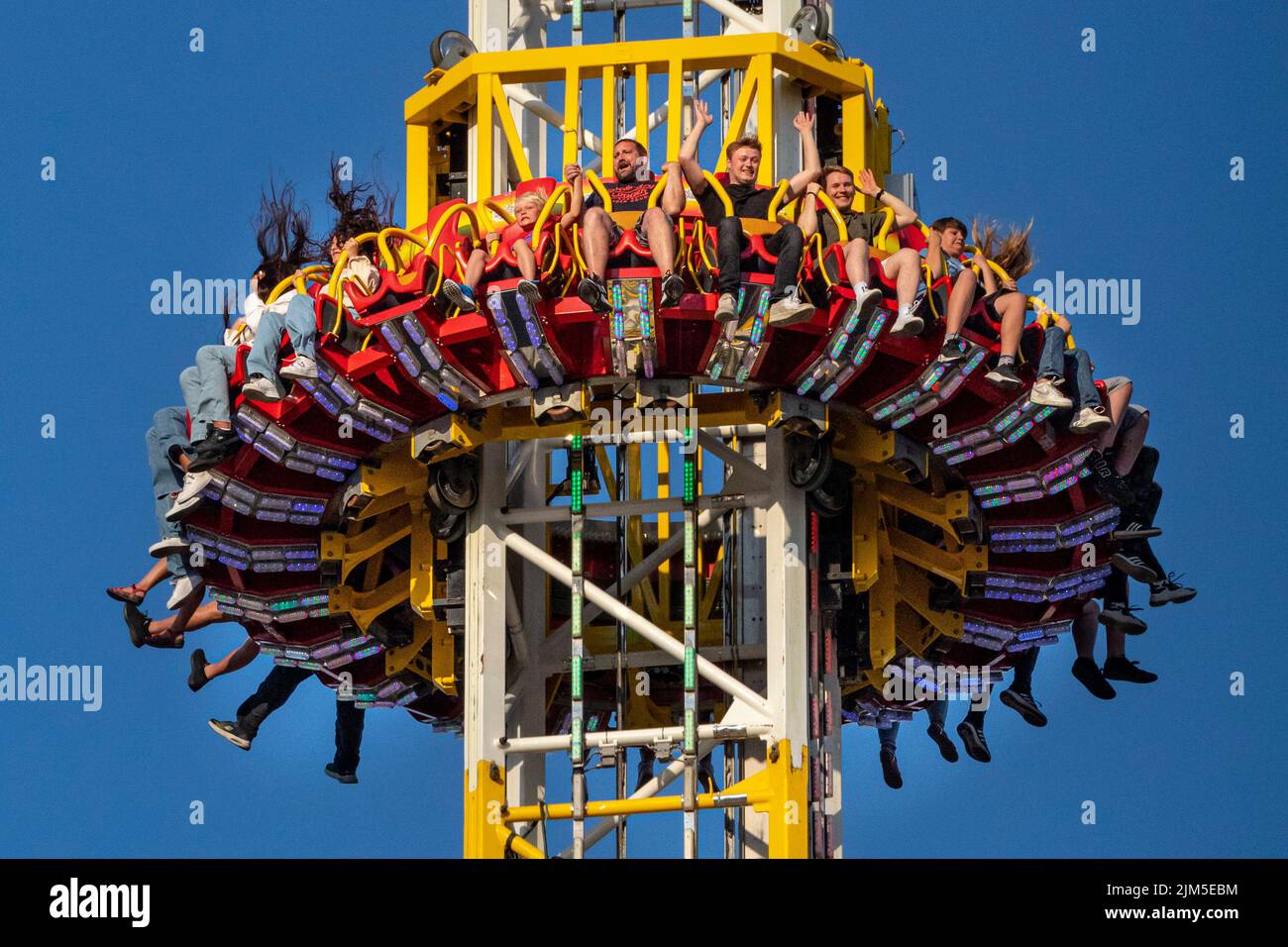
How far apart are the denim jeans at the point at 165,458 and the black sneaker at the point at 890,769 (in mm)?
12714

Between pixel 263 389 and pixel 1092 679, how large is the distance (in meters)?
11.3

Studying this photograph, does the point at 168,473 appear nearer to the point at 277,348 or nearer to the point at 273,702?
the point at 277,348

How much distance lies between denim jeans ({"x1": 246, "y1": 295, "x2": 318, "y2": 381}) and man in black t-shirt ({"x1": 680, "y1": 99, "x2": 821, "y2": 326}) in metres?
4.19

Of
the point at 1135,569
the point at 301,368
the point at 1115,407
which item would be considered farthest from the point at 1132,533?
the point at 301,368

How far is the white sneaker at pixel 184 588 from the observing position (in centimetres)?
4481

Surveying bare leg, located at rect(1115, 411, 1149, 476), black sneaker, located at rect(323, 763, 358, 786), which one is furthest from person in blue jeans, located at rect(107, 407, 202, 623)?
bare leg, located at rect(1115, 411, 1149, 476)

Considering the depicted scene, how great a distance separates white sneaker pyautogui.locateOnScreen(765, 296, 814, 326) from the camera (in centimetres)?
3966

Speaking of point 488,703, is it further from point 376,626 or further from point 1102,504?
point 1102,504

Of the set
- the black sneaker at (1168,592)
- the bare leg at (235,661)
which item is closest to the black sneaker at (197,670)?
the bare leg at (235,661)

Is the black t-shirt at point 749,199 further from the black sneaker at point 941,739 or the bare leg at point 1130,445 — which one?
the black sneaker at point 941,739

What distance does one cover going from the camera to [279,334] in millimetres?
41281

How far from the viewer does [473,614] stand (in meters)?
43.5

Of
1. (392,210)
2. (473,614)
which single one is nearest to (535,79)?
(392,210)

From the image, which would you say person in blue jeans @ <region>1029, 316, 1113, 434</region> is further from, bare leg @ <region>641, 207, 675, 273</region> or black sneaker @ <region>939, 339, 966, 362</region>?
bare leg @ <region>641, 207, 675, 273</region>
